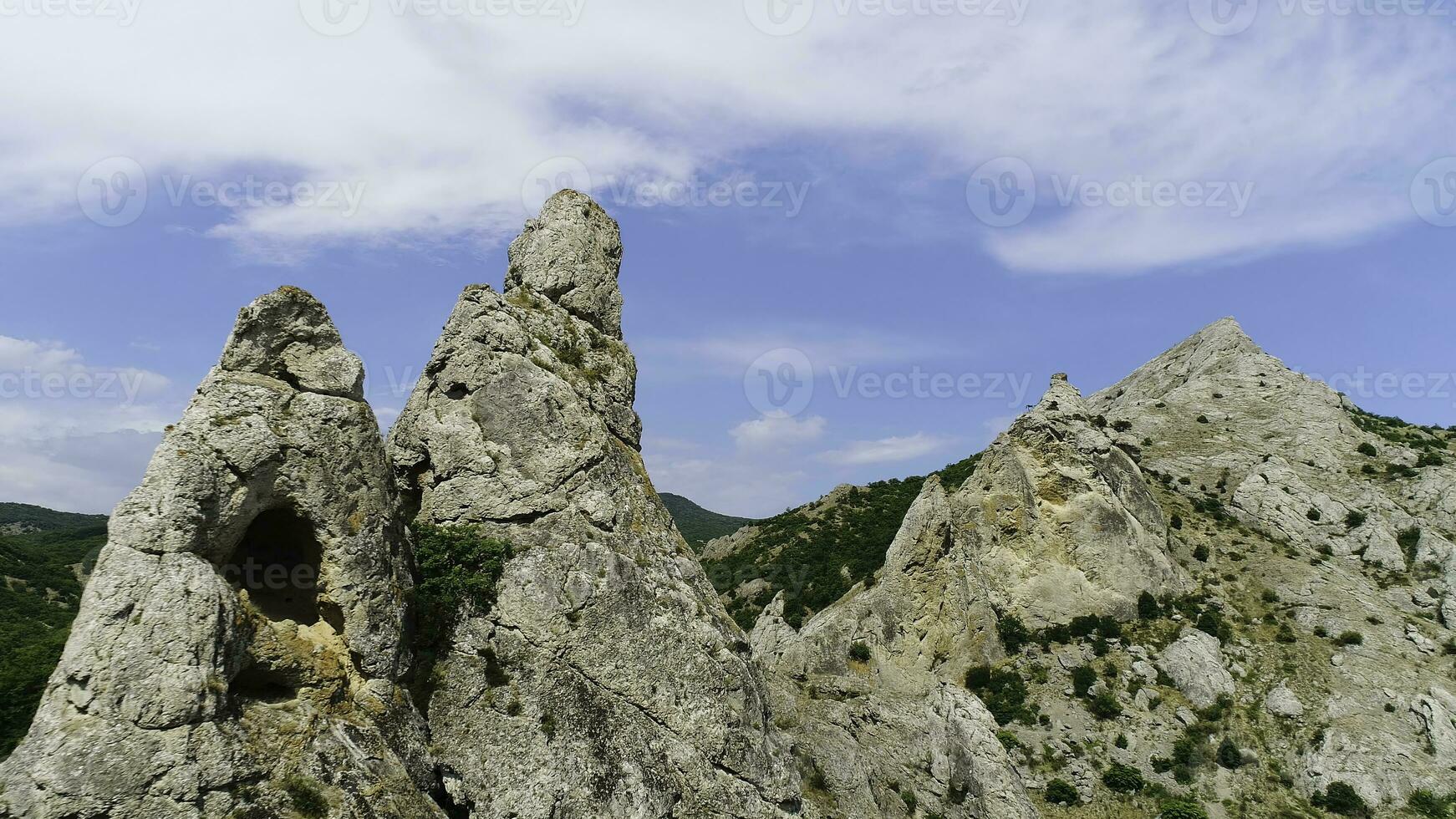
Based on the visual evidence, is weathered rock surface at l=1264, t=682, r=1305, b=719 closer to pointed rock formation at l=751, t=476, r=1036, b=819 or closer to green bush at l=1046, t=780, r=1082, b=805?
green bush at l=1046, t=780, r=1082, b=805

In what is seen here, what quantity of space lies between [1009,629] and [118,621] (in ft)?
176

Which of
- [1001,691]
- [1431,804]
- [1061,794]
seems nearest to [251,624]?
[1061,794]

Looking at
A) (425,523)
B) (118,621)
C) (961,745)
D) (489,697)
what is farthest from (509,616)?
(961,745)

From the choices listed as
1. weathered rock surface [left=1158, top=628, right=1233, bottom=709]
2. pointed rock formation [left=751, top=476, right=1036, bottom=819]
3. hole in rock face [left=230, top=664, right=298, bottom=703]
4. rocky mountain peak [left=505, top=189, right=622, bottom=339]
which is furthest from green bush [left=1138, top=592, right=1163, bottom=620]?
hole in rock face [left=230, top=664, right=298, bottom=703]

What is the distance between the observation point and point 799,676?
5194 centimetres

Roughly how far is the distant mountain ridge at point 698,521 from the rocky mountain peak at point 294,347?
9664 cm

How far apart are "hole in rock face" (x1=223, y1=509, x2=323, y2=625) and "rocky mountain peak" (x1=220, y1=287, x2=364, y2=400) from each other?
463cm

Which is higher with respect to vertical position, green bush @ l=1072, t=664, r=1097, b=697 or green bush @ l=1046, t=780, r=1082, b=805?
green bush @ l=1072, t=664, r=1097, b=697

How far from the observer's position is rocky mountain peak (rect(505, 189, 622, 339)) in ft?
128

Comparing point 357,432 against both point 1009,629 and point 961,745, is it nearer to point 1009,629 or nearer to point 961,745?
point 961,745

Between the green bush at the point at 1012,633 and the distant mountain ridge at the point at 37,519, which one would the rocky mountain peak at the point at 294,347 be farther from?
the distant mountain ridge at the point at 37,519

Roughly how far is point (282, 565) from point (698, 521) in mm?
144136

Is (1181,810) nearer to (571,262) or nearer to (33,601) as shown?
(571,262)

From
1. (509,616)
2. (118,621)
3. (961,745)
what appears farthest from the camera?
(961,745)
